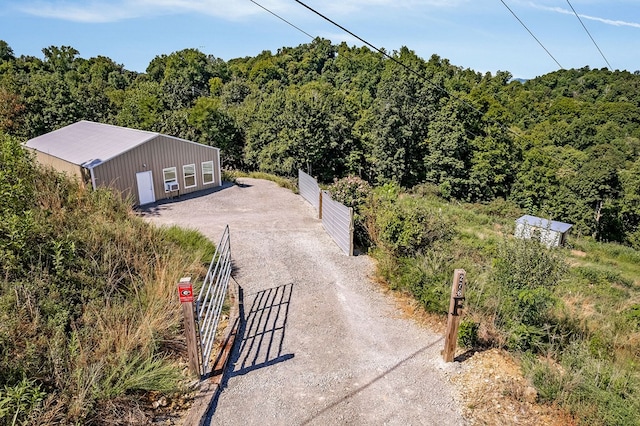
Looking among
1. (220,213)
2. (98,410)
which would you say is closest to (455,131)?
(220,213)

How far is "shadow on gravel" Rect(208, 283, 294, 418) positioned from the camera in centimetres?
529

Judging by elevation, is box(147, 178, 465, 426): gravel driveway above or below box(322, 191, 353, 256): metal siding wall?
below

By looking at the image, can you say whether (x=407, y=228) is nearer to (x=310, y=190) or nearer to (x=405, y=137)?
(x=310, y=190)

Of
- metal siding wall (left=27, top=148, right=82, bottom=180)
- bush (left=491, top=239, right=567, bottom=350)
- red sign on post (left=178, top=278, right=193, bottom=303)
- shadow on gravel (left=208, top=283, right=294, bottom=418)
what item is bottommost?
shadow on gravel (left=208, top=283, right=294, bottom=418)

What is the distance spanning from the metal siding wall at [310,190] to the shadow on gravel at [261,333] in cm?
701

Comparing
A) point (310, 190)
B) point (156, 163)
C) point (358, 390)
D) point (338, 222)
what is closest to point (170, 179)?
point (156, 163)

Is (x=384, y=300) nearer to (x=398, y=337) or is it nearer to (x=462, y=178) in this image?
(x=398, y=337)

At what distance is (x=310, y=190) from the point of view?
51.6 feet

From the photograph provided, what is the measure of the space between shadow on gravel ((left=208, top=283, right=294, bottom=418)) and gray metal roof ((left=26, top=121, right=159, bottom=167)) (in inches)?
432

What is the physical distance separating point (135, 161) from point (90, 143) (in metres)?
3.55

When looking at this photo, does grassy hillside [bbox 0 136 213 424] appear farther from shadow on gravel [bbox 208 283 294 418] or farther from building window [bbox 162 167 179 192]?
building window [bbox 162 167 179 192]

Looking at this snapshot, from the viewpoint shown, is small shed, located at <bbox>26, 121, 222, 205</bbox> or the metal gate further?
small shed, located at <bbox>26, 121, 222, 205</bbox>

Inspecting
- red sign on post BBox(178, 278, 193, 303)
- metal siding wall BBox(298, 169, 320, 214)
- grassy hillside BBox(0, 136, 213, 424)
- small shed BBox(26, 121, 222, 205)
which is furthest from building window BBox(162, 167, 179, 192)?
red sign on post BBox(178, 278, 193, 303)

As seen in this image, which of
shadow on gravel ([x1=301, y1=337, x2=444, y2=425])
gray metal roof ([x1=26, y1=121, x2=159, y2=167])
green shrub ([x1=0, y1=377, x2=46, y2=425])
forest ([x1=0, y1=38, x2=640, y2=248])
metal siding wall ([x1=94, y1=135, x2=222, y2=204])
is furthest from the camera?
forest ([x1=0, y1=38, x2=640, y2=248])
